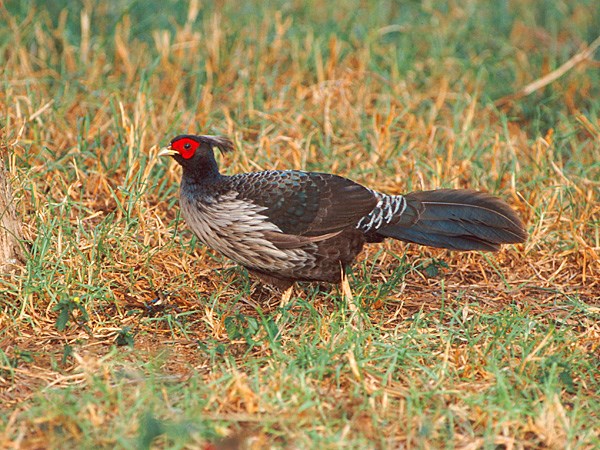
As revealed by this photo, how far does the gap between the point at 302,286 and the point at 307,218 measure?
671 millimetres

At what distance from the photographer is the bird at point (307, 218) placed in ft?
14.8

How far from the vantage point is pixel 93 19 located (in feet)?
23.5

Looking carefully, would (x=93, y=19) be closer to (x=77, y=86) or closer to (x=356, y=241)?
(x=77, y=86)

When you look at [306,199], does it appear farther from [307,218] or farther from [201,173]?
[201,173]

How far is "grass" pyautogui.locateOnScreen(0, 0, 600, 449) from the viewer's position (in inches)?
136

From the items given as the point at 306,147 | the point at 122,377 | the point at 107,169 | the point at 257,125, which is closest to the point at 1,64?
the point at 107,169

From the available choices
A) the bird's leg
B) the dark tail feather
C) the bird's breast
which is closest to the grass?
the bird's leg

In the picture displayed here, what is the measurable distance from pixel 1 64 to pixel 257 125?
192 centimetres

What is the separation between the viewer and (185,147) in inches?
183

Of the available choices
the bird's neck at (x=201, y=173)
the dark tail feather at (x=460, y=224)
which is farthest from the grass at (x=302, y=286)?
the bird's neck at (x=201, y=173)

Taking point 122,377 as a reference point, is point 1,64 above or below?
above

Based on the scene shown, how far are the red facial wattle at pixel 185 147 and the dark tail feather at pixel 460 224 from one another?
42.4 inches

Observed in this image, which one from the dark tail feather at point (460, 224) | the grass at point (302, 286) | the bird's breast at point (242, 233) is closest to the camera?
the grass at point (302, 286)

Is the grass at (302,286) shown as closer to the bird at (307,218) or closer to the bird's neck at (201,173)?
the bird at (307,218)
